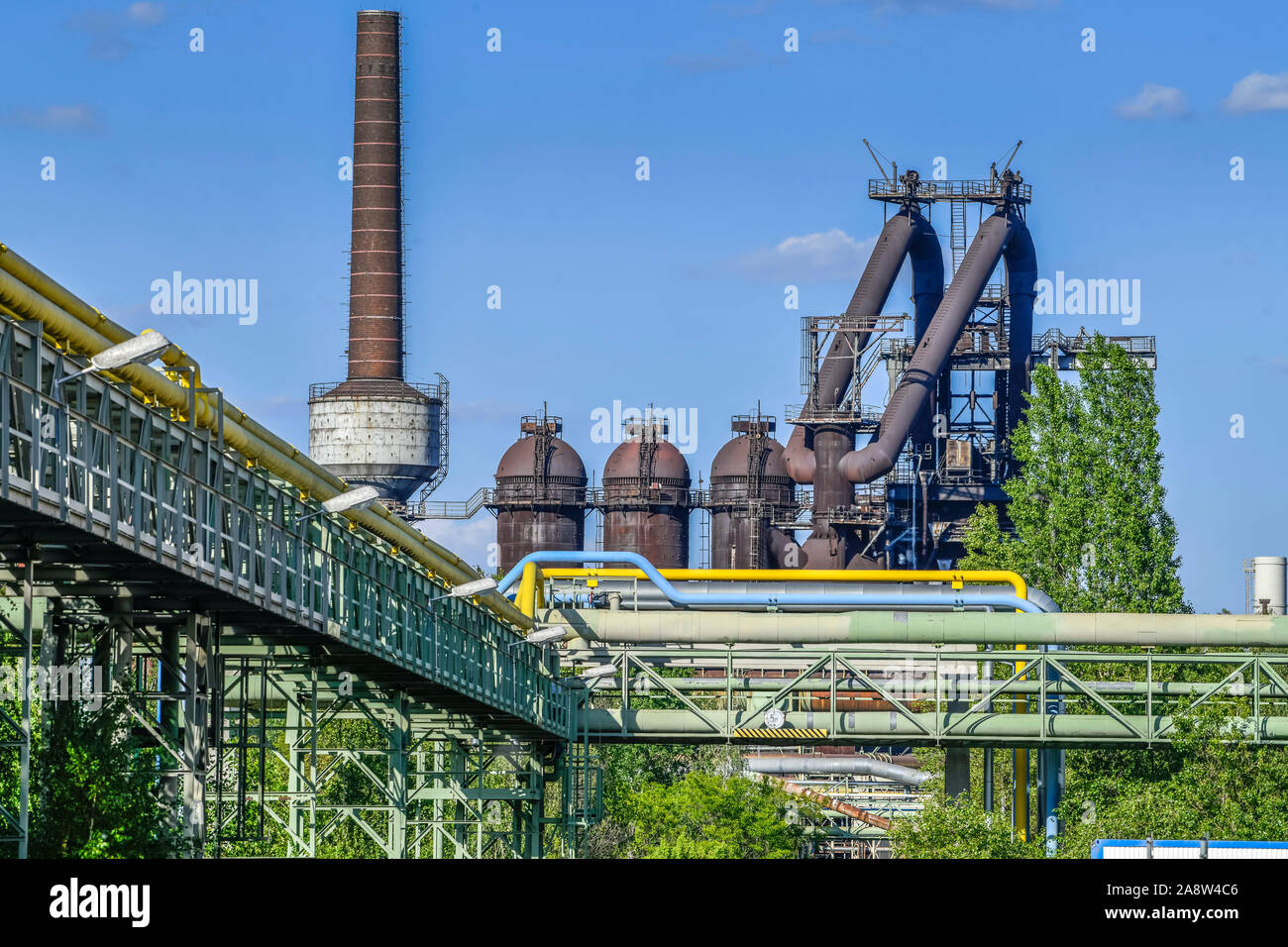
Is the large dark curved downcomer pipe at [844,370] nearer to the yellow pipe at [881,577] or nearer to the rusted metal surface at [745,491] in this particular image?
the rusted metal surface at [745,491]

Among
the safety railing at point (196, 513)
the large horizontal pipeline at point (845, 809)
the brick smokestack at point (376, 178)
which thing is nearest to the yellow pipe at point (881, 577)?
the large horizontal pipeline at point (845, 809)

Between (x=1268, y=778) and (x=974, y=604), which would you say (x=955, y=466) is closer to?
(x=974, y=604)

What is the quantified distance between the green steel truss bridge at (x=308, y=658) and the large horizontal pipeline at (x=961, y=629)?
3.1 inches

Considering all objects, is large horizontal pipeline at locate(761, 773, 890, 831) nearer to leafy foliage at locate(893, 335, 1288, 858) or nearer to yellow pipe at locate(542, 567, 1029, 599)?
leafy foliage at locate(893, 335, 1288, 858)

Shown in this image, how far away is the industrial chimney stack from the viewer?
8356 cm

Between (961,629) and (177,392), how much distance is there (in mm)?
21013

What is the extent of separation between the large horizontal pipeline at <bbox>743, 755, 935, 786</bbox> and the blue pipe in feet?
62.6

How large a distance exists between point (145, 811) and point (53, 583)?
2431 mm

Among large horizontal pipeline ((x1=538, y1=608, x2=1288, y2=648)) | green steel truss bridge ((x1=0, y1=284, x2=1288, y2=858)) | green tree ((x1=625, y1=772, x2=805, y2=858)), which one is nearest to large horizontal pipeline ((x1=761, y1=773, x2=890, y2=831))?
green tree ((x1=625, y1=772, x2=805, y2=858))

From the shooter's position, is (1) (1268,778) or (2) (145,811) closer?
(2) (145,811)

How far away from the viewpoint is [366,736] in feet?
191

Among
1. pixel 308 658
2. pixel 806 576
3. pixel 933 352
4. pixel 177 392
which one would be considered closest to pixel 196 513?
pixel 177 392
